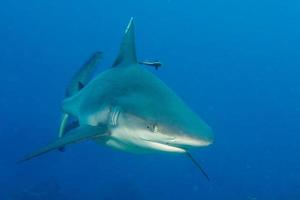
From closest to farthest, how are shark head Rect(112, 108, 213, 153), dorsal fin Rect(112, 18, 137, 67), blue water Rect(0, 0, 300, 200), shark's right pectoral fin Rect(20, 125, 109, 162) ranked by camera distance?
shark head Rect(112, 108, 213, 153) → shark's right pectoral fin Rect(20, 125, 109, 162) → dorsal fin Rect(112, 18, 137, 67) → blue water Rect(0, 0, 300, 200)

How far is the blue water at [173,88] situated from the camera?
25.3 metres

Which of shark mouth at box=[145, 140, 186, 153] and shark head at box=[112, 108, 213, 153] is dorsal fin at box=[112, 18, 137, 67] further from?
shark mouth at box=[145, 140, 186, 153]

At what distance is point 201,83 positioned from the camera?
10819 centimetres

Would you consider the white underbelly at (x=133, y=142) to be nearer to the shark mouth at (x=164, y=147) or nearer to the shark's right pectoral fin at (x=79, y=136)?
the shark mouth at (x=164, y=147)

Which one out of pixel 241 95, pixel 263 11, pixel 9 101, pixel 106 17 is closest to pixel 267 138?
pixel 9 101

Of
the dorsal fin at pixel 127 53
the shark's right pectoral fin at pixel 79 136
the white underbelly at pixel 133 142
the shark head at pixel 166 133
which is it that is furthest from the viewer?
the dorsal fin at pixel 127 53

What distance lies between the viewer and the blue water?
995 inches

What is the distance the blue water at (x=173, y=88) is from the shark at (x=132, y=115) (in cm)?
1325

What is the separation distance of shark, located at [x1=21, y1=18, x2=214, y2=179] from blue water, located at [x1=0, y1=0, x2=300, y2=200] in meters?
13.2

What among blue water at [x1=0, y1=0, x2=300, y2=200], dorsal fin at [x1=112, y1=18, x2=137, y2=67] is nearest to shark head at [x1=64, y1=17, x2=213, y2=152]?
dorsal fin at [x1=112, y1=18, x2=137, y2=67]

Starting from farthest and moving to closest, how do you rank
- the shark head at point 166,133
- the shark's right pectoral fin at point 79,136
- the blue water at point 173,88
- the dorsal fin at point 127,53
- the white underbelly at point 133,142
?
the blue water at point 173,88 → the dorsal fin at point 127,53 → the shark's right pectoral fin at point 79,136 → the white underbelly at point 133,142 → the shark head at point 166,133

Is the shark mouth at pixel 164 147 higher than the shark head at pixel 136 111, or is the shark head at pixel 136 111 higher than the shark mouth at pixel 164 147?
the shark head at pixel 136 111

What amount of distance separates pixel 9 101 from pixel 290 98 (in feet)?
322

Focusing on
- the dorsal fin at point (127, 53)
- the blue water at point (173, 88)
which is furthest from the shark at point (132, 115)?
the blue water at point (173, 88)
